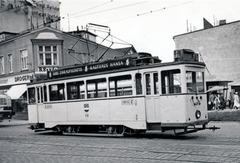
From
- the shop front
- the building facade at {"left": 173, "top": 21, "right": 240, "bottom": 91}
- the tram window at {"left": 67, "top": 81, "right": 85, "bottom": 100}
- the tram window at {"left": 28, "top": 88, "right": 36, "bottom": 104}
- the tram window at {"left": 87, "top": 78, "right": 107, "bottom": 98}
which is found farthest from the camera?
the building facade at {"left": 173, "top": 21, "right": 240, "bottom": 91}

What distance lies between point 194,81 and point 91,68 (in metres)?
4.49

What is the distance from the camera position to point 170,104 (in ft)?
38.0

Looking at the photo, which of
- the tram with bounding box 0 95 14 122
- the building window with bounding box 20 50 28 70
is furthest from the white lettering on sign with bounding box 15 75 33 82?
the tram with bounding box 0 95 14 122

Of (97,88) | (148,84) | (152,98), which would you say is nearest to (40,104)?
(97,88)

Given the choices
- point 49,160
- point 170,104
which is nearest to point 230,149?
point 170,104

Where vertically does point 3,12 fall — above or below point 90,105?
above

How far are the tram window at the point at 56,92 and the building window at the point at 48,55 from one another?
14805 millimetres

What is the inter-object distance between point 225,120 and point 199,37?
69.3ft

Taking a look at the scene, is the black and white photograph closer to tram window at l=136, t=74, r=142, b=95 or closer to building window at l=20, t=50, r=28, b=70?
tram window at l=136, t=74, r=142, b=95

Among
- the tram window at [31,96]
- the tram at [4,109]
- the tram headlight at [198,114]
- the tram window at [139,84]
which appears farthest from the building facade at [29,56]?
the tram headlight at [198,114]

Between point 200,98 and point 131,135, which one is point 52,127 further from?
point 200,98

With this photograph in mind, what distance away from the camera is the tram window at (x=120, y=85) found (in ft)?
Answer: 41.7

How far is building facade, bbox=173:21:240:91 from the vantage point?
36.0 m

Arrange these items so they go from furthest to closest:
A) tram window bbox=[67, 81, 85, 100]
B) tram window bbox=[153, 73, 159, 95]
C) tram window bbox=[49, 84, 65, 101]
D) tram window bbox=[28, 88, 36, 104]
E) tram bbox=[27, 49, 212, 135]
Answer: tram window bbox=[28, 88, 36, 104], tram window bbox=[49, 84, 65, 101], tram window bbox=[67, 81, 85, 100], tram window bbox=[153, 73, 159, 95], tram bbox=[27, 49, 212, 135]
